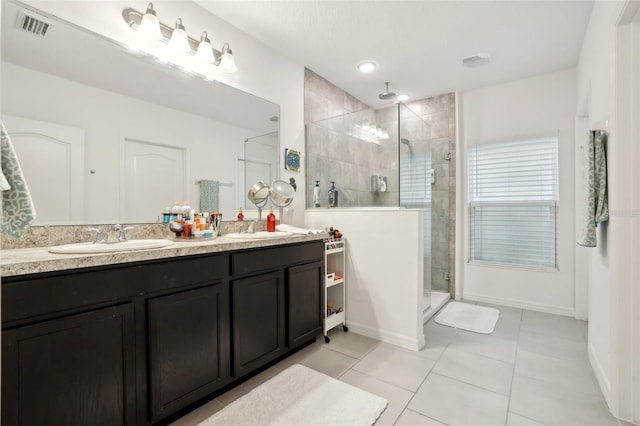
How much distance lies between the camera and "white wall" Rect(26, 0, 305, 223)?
162 centimetres

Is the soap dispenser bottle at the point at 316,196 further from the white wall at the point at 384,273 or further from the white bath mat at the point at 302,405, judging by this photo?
the white bath mat at the point at 302,405

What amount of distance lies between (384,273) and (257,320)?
3.65ft

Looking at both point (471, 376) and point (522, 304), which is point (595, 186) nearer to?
point (471, 376)

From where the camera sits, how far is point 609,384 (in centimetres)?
161

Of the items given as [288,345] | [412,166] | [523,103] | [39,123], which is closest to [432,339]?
[288,345]

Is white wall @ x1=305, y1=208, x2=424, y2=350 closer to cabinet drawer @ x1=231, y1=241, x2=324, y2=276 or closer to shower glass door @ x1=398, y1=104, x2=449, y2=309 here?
shower glass door @ x1=398, y1=104, x2=449, y2=309

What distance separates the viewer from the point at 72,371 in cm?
112

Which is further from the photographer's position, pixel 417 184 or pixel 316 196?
pixel 316 196

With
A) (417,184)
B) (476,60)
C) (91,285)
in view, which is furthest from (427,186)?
(91,285)

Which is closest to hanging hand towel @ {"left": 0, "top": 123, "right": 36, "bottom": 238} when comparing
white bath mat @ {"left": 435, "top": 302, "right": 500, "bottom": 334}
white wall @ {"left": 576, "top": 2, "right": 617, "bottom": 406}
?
white wall @ {"left": 576, "top": 2, "right": 617, "bottom": 406}

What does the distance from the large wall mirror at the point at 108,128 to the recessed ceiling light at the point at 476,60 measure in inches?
86.7

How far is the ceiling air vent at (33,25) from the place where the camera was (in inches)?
56.8

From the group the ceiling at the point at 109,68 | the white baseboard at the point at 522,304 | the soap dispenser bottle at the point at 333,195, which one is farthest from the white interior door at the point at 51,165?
the white baseboard at the point at 522,304

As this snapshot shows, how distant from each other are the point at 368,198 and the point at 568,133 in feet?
7.00
